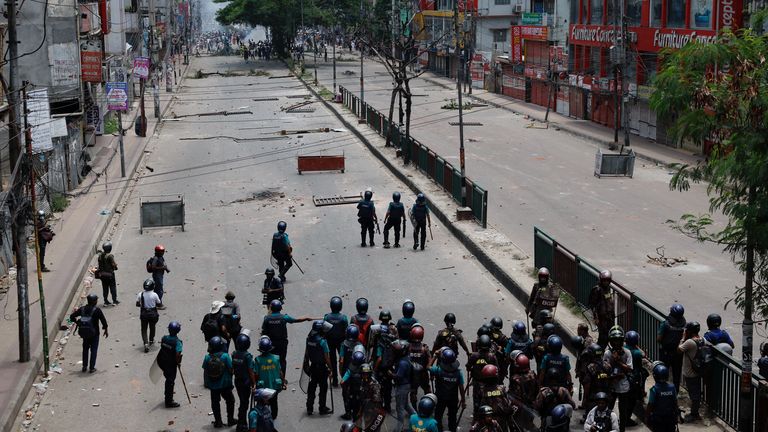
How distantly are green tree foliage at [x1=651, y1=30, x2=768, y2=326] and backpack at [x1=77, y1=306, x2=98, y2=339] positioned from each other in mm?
8860

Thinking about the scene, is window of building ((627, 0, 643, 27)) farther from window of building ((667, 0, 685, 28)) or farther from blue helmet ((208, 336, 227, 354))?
blue helmet ((208, 336, 227, 354))

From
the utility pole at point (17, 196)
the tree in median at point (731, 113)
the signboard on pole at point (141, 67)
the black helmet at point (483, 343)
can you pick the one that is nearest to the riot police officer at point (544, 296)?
the black helmet at point (483, 343)

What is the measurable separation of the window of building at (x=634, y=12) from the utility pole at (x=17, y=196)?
114 feet

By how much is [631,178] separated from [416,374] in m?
22.9

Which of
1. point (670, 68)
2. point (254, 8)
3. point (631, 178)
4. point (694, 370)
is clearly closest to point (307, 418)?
point (694, 370)

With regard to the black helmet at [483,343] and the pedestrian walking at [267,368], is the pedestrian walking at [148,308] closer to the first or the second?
the pedestrian walking at [267,368]

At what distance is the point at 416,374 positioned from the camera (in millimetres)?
12734

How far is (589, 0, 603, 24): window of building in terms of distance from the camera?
50.6 metres

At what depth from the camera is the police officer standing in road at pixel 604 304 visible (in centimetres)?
1528

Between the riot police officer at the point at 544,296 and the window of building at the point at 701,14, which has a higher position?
the window of building at the point at 701,14

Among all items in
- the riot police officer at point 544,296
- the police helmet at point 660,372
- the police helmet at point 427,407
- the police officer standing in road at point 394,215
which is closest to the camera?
the police helmet at point 427,407

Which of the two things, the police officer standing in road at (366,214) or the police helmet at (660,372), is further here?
the police officer standing in road at (366,214)

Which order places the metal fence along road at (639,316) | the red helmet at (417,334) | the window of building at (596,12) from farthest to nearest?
1. the window of building at (596,12)
2. the red helmet at (417,334)
3. the metal fence along road at (639,316)

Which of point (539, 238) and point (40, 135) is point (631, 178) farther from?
point (40, 135)
